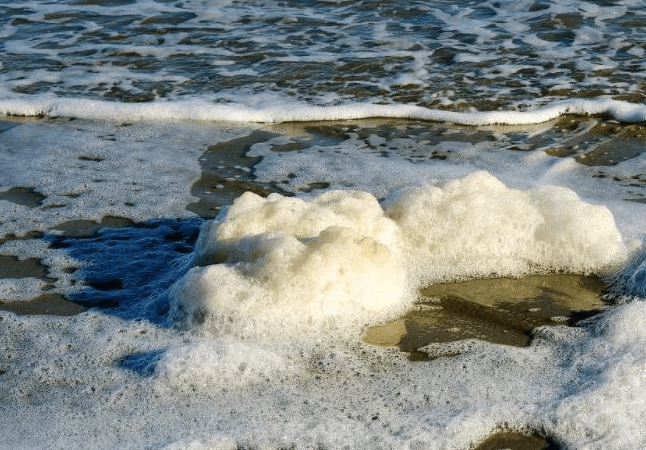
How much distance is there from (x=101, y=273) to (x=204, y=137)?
1.94 metres

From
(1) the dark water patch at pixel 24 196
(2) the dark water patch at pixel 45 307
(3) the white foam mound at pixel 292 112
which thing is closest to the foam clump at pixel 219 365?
(2) the dark water patch at pixel 45 307

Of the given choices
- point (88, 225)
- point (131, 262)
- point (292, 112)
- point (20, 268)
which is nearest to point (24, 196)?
point (88, 225)

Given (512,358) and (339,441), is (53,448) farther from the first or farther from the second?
(512,358)

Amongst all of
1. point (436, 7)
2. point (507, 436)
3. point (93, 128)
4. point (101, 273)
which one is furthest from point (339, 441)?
point (436, 7)

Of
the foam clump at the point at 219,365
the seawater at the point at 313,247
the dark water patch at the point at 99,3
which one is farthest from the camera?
the dark water patch at the point at 99,3

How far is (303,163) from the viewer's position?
16.8 ft

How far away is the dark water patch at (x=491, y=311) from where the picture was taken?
10.7 feet

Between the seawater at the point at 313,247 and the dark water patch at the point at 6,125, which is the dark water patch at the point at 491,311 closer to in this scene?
the seawater at the point at 313,247

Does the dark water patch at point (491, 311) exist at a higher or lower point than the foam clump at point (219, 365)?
lower

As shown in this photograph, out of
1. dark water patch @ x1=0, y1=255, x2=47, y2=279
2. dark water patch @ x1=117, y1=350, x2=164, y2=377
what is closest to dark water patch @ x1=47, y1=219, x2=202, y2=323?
dark water patch @ x1=0, y1=255, x2=47, y2=279

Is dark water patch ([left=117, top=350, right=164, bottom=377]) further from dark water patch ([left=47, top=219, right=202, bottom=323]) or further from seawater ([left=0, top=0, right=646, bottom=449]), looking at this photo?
dark water patch ([left=47, top=219, right=202, bottom=323])

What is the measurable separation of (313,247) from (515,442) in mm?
1097

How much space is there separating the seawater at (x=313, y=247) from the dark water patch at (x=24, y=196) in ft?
0.04

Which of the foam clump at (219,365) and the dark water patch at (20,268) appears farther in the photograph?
the dark water patch at (20,268)
